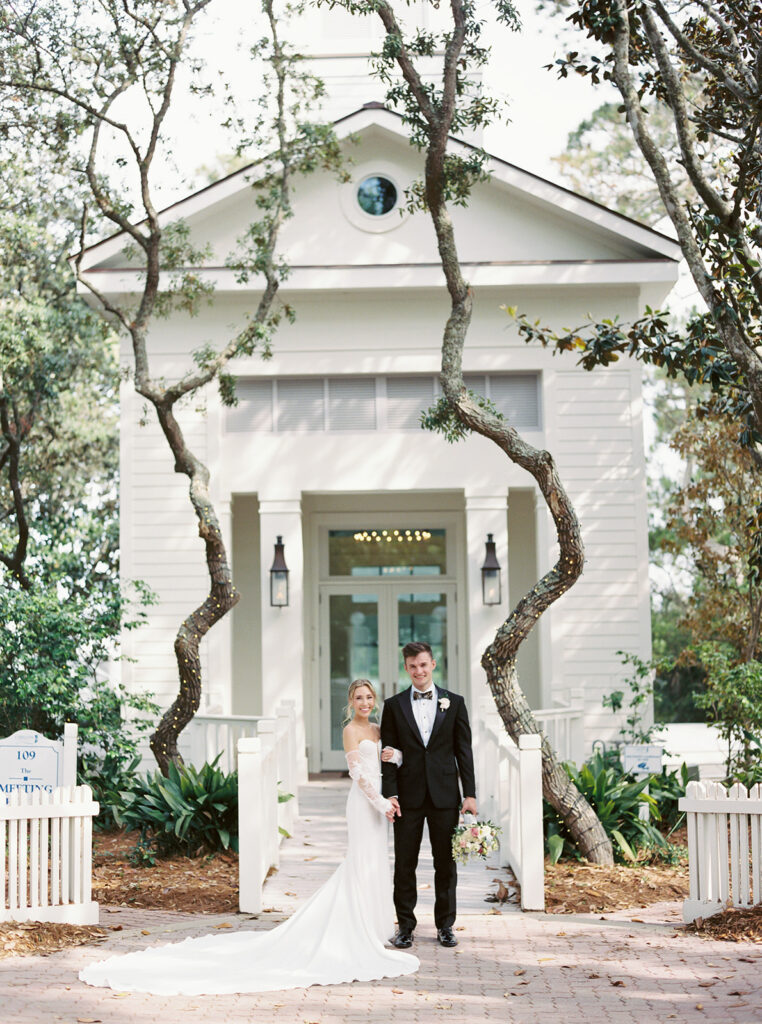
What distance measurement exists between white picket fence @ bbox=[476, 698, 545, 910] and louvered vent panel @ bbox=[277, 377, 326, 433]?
5.11m

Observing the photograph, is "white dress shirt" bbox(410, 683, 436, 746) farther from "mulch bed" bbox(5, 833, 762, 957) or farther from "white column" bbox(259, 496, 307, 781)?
"white column" bbox(259, 496, 307, 781)

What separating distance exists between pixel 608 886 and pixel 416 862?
2.30 metres

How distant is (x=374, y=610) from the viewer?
17031 mm

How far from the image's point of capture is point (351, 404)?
15.8 metres

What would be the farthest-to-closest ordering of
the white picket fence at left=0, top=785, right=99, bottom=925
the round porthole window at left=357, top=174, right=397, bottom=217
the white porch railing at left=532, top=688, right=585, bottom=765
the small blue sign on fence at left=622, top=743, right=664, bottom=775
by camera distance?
1. the round porthole window at left=357, top=174, right=397, bottom=217
2. the white porch railing at left=532, top=688, right=585, bottom=765
3. the small blue sign on fence at left=622, top=743, right=664, bottom=775
4. the white picket fence at left=0, top=785, right=99, bottom=925

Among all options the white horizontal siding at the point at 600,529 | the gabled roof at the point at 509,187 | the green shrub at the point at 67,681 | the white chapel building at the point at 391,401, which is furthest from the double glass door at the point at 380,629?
the gabled roof at the point at 509,187

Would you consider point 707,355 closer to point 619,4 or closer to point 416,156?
point 619,4

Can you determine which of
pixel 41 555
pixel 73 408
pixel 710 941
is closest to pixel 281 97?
pixel 41 555

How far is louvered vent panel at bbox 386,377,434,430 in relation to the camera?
1573 cm

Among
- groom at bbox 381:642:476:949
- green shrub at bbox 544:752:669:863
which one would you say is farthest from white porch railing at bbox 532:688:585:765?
groom at bbox 381:642:476:949

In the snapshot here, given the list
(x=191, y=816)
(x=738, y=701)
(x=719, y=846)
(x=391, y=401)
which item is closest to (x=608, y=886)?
(x=719, y=846)

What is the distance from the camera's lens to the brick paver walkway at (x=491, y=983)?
19.4 feet

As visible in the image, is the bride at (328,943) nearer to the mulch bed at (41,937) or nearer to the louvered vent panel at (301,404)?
the mulch bed at (41,937)

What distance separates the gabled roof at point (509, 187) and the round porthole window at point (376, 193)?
2.22ft
